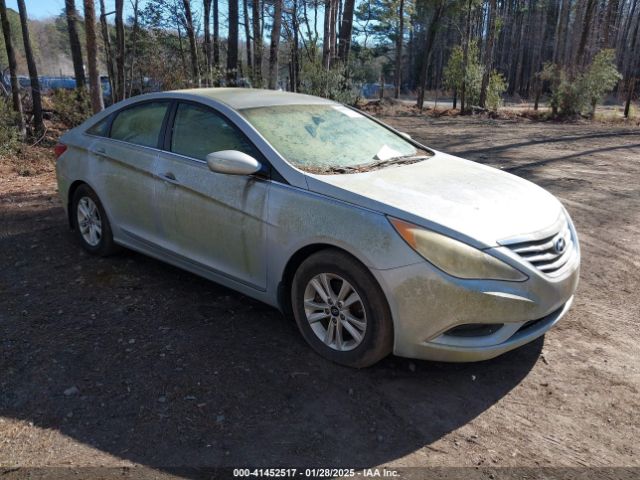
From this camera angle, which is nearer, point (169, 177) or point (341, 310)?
point (341, 310)

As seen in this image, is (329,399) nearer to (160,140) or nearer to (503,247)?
(503,247)

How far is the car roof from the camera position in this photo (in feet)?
13.5

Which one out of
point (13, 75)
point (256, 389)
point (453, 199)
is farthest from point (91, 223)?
point (13, 75)

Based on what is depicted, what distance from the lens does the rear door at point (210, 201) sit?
11.9 feet

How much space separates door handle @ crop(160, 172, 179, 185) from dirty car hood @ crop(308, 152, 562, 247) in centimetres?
126

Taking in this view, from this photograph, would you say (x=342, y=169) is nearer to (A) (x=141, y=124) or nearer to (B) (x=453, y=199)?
(B) (x=453, y=199)

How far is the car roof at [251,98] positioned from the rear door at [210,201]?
15 cm

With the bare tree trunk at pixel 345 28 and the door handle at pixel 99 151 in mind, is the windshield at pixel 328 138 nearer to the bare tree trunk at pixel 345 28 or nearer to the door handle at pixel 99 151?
the door handle at pixel 99 151

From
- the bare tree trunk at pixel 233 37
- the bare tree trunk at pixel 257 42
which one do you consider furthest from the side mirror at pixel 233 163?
the bare tree trunk at pixel 233 37

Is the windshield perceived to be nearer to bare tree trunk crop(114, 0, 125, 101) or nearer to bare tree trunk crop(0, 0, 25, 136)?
bare tree trunk crop(0, 0, 25, 136)

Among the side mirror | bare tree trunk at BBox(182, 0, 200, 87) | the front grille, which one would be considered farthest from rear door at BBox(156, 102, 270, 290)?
bare tree trunk at BBox(182, 0, 200, 87)

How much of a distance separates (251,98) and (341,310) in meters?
1.99

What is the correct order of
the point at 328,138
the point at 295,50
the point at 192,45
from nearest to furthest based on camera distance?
the point at 328,138 < the point at 192,45 < the point at 295,50

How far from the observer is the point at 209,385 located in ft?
10.3
